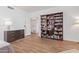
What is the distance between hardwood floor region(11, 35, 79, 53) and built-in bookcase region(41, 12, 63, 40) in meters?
0.12

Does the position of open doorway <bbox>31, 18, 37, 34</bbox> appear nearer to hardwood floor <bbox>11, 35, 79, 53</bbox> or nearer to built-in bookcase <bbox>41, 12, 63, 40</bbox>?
hardwood floor <bbox>11, 35, 79, 53</bbox>

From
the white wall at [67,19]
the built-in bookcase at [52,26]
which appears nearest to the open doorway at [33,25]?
the white wall at [67,19]

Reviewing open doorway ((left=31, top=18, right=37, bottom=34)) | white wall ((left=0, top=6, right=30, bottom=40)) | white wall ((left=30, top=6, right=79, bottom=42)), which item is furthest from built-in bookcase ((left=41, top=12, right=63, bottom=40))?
white wall ((left=0, top=6, right=30, bottom=40))

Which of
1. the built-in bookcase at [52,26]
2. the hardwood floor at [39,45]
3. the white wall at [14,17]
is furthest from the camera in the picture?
the built-in bookcase at [52,26]

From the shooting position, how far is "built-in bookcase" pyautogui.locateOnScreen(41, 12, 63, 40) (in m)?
2.04

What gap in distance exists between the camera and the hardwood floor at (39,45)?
184 centimetres

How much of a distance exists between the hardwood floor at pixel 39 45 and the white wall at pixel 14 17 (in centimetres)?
27

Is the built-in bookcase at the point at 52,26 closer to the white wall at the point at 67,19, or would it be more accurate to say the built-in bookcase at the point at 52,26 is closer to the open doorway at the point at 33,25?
the white wall at the point at 67,19

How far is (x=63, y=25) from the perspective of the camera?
2055 millimetres

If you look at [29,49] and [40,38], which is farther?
[40,38]

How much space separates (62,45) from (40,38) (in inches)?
18.9

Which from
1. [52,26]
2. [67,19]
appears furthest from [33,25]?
[67,19]
